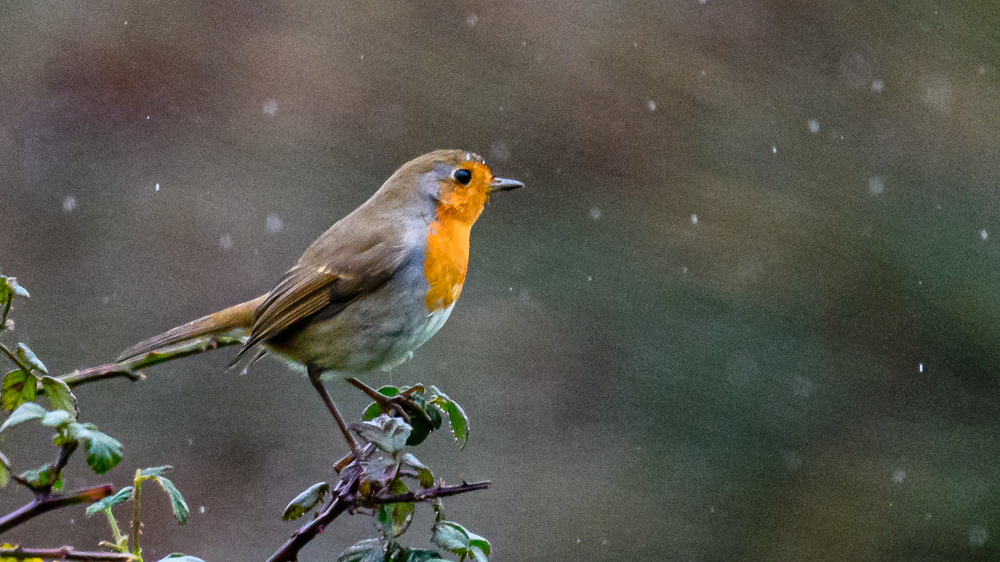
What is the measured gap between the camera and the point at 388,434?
1.07 meters

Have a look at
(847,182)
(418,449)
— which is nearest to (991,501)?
(847,182)

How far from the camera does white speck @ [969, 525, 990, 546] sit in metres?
4.45

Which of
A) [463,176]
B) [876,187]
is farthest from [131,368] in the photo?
[876,187]

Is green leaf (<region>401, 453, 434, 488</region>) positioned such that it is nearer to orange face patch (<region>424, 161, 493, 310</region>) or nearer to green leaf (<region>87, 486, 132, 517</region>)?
green leaf (<region>87, 486, 132, 517</region>)

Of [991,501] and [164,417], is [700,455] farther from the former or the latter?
[164,417]

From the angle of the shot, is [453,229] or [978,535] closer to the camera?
[453,229]

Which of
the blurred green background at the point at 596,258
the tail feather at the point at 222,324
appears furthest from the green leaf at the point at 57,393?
the blurred green background at the point at 596,258

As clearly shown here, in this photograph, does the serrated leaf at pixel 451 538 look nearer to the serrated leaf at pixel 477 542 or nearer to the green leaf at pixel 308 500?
the serrated leaf at pixel 477 542

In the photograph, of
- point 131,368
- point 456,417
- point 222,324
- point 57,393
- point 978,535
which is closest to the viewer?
point 57,393

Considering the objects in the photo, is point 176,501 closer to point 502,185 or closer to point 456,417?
point 456,417

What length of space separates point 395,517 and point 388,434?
0.10 metres

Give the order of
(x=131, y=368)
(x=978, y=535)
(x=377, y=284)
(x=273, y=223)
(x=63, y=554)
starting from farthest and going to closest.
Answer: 1. (x=273, y=223)
2. (x=978, y=535)
3. (x=377, y=284)
4. (x=131, y=368)
5. (x=63, y=554)

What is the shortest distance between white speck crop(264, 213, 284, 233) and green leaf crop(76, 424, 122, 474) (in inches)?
154

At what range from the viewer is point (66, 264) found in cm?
459
